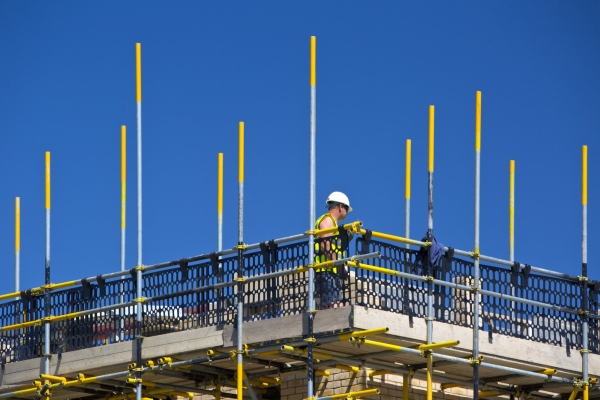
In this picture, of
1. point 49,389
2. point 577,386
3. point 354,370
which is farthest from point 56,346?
point 577,386

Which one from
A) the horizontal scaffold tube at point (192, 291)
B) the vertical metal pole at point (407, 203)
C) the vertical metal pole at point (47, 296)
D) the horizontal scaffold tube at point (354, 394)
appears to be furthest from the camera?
the vertical metal pole at point (47, 296)

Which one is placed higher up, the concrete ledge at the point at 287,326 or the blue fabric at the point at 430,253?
the blue fabric at the point at 430,253

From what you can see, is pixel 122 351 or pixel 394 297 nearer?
pixel 394 297

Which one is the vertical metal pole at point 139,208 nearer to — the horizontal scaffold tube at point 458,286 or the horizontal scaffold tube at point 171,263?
the horizontal scaffold tube at point 171,263

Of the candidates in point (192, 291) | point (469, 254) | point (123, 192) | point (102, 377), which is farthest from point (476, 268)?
point (123, 192)

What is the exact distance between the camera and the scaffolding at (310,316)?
78.5ft

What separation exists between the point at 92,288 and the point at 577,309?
8.09 m

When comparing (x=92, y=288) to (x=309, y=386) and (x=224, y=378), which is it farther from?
(x=309, y=386)

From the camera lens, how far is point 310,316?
23672 mm

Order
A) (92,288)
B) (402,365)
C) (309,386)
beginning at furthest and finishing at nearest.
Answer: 1. (92,288)
2. (402,365)
3. (309,386)

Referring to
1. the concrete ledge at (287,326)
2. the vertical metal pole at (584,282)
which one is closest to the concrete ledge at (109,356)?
the concrete ledge at (287,326)

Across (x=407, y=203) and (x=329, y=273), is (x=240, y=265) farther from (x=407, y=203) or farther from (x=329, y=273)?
(x=407, y=203)

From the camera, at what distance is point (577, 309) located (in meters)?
26.7

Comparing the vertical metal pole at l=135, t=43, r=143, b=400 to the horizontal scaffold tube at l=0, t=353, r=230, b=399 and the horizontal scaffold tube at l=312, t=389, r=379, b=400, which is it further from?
the horizontal scaffold tube at l=312, t=389, r=379, b=400
